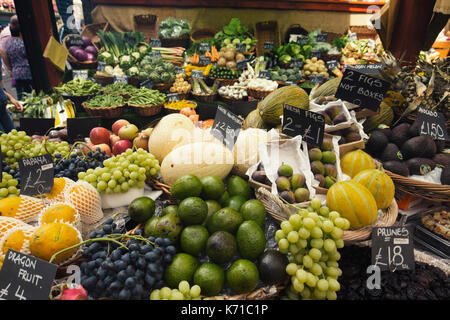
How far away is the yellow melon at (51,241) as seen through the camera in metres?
1.04

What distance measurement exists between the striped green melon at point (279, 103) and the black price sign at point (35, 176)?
1497 mm

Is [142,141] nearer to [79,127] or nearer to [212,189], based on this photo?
[79,127]

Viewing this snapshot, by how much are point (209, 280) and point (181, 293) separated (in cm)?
12

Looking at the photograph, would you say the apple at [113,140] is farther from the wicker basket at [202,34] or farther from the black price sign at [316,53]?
the black price sign at [316,53]

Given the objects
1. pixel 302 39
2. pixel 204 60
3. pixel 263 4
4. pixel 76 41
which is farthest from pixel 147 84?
pixel 263 4

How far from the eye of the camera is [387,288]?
119 cm

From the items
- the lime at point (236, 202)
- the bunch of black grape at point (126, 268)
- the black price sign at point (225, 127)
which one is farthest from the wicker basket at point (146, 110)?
the bunch of black grape at point (126, 268)

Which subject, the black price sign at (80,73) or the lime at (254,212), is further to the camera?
the black price sign at (80,73)

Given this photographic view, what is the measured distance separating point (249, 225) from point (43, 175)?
43.7 inches

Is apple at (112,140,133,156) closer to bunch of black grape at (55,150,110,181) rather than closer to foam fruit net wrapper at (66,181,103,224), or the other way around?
bunch of black grape at (55,150,110,181)

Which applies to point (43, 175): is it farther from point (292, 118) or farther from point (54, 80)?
point (54, 80)

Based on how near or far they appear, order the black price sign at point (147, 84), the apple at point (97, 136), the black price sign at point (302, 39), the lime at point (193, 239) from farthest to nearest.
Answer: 1. the black price sign at point (302, 39)
2. the black price sign at point (147, 84)
3. the apple at point (97, 136)
4. the lime at point (193, 239)

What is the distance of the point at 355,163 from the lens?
1.62 metres

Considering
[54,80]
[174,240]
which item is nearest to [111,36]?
[54,80]
